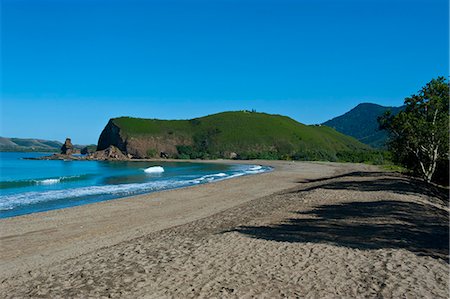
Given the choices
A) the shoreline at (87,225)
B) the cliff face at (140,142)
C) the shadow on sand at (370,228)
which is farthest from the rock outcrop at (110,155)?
the shadow on sand at (370,228)

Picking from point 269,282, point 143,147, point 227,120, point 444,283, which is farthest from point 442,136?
point 227,120

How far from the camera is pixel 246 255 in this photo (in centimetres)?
904

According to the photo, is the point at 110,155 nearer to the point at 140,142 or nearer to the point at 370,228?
the point at 140,142

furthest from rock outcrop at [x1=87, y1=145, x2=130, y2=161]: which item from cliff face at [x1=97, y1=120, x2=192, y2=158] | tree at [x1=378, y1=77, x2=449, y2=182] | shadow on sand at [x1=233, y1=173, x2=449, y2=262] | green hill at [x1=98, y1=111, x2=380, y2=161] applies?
shadow on sand at [x1=233, y1=173, x2=449, y2=262]

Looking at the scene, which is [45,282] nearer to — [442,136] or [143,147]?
[442,136]

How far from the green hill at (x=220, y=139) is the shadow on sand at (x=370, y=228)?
113 meters

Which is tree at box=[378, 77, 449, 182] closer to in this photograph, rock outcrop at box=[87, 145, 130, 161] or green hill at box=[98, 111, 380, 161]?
green hill at box=[98, 111, 380, 161]

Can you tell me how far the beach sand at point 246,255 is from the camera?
6.91 m

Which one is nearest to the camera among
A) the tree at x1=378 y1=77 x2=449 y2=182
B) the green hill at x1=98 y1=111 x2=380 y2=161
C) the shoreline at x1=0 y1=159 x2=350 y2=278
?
the shoreline at x1=0 y1=159 x2=350 y2=278

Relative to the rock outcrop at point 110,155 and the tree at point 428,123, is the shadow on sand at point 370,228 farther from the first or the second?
the rock outcrop at point 110,155

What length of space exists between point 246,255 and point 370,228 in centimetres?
474

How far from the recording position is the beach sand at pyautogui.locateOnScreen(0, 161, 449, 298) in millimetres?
6910

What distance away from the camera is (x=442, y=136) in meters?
23.5

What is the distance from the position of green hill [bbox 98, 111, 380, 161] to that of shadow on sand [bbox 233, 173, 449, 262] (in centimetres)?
11265
